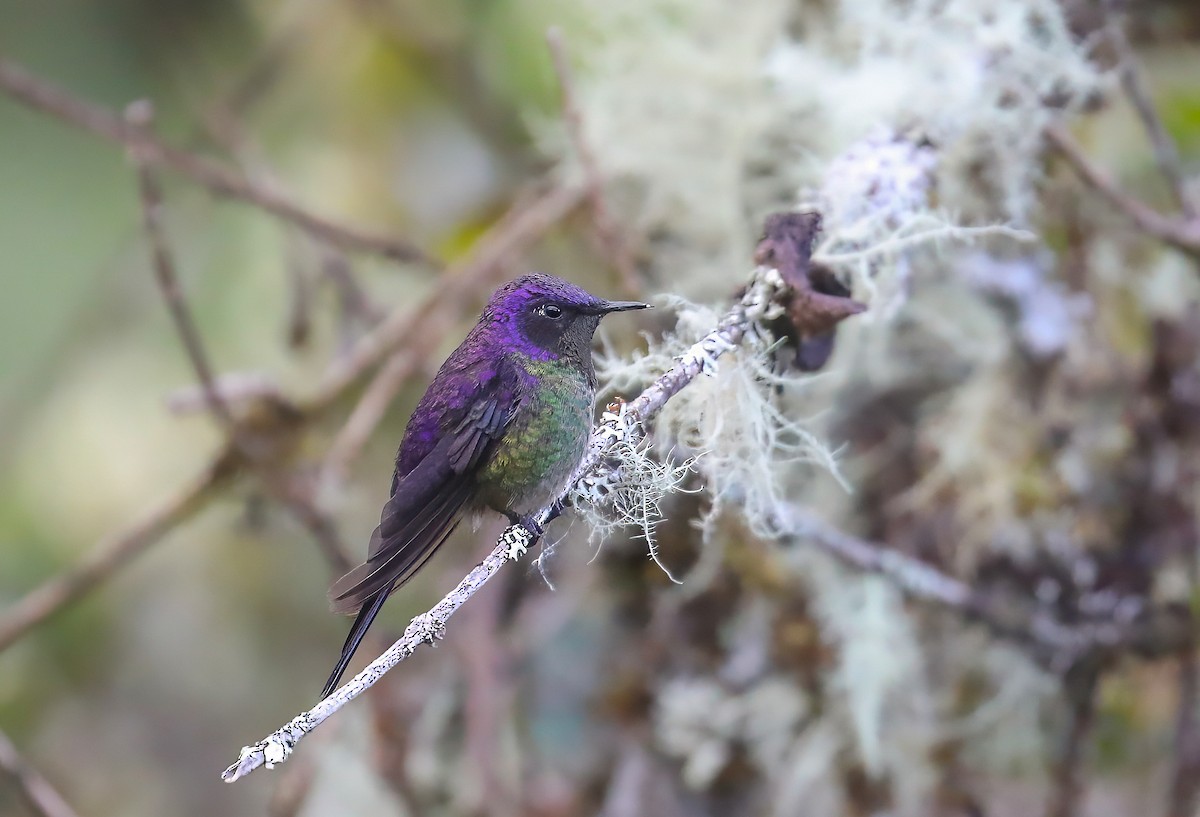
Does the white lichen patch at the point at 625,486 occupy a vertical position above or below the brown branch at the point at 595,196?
below

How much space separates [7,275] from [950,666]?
5.13 ft

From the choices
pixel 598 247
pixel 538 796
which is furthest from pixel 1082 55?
pixel 538 796

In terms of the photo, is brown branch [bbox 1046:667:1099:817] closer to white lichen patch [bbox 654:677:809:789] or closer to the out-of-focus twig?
white lichen patch [bbox 654:677:809:789]

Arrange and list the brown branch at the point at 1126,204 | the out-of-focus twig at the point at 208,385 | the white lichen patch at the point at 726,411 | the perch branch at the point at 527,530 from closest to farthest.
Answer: the perch branch at the point at 527,530, the white lichen patch at the point at 726,411, the out-of-focus twig at the point at 208,385, the brown branch at the point at 1126,204

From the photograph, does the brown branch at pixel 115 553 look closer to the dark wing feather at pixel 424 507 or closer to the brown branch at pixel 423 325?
the brown branch at pixel 423 325

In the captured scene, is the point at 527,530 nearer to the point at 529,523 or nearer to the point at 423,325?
the point at 529,523

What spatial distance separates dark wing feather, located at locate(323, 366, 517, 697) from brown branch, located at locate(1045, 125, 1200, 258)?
74 cm

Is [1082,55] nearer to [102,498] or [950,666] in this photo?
[950,666]

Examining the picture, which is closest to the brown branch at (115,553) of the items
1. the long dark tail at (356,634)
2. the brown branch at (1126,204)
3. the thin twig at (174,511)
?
the thin twig at (174,511)

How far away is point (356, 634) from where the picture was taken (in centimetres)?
49

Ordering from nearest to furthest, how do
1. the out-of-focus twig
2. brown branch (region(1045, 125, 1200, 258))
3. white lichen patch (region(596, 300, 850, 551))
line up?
white lichen patch (region(596, 300, 850, 551)), the out-of-focus twig, brown branch (region(1045, 125, 1200, 258))

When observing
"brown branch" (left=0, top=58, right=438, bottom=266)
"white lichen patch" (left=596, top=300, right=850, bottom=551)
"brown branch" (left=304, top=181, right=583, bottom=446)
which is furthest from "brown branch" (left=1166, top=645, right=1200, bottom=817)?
"brown branch" (left=0, top=58, right=438, bottom=266)

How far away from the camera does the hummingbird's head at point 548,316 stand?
2.07 ft

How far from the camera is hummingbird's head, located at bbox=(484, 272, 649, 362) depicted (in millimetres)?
630
